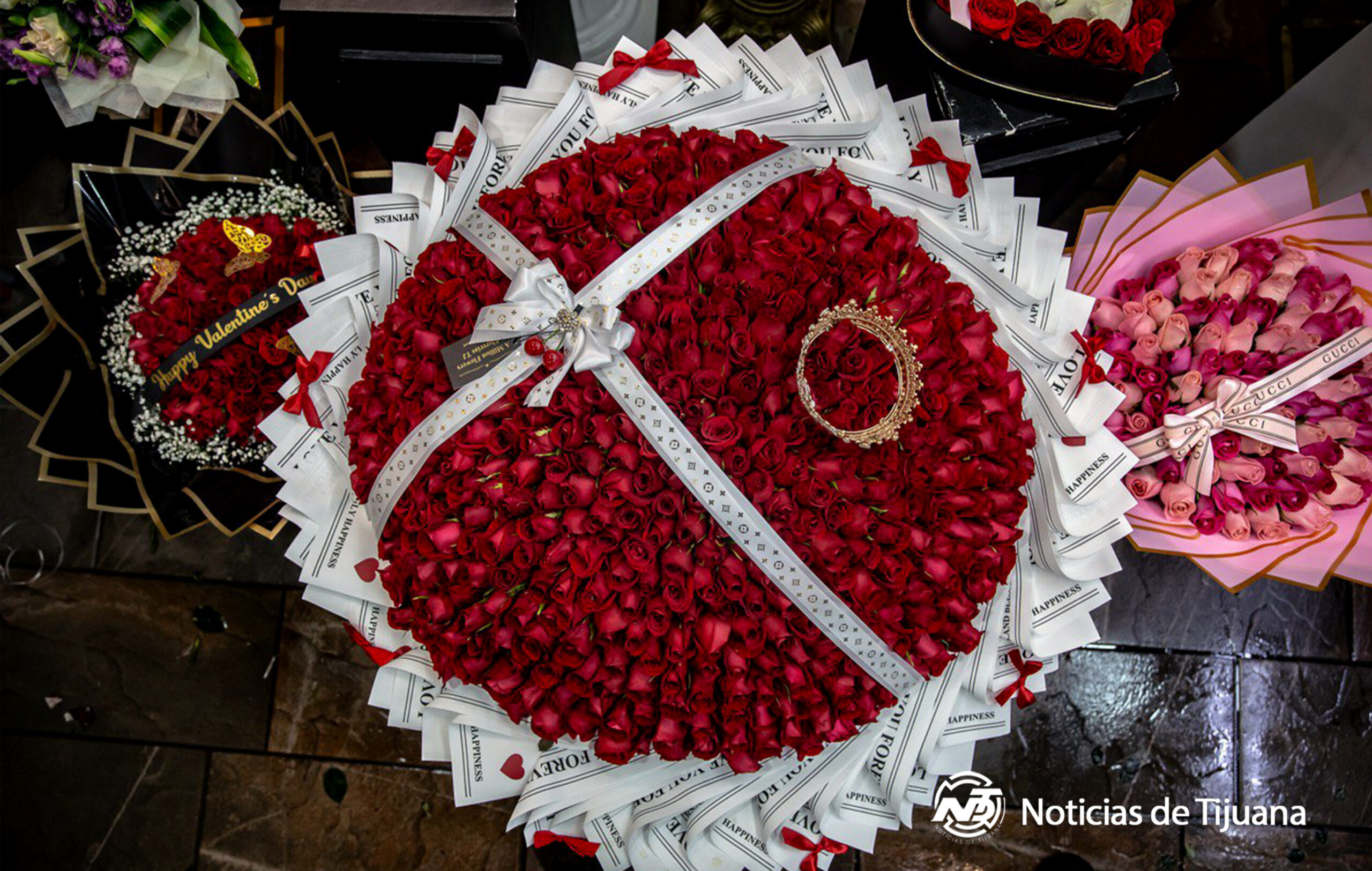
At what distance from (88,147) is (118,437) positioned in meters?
0.88

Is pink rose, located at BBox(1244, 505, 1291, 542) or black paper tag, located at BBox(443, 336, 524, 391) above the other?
pink rose, located at BBox(1244, 505, 1291, 542)

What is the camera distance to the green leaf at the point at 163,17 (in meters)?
1.73

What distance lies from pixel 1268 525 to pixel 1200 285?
1.76ft

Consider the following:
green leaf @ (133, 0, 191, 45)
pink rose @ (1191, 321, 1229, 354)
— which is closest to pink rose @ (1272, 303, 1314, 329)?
pink rose @ (1191, 321, 1229, 354)

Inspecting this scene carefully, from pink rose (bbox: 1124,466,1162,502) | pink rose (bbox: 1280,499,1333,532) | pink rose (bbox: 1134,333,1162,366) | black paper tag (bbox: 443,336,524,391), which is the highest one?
pink rose (bbox: 1134,333,1162,366)

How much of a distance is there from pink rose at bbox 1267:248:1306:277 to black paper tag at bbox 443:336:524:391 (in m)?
1.67

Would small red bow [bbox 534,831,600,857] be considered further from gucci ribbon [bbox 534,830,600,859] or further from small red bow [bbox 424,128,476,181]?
small red bow [bbox 424,128,476,181]

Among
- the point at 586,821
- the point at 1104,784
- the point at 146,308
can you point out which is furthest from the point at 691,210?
the point at 1104,784

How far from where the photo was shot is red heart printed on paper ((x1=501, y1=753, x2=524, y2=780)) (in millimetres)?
1552

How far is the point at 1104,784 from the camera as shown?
2568 millimetres

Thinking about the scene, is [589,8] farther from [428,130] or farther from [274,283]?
[274,283]

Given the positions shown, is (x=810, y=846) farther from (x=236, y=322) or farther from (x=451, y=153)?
(x=236, y=322)

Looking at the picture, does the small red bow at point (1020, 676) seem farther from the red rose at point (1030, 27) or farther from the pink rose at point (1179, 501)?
the red rose at point (1030, 27)

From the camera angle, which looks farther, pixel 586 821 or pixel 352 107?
pixel 352 107
